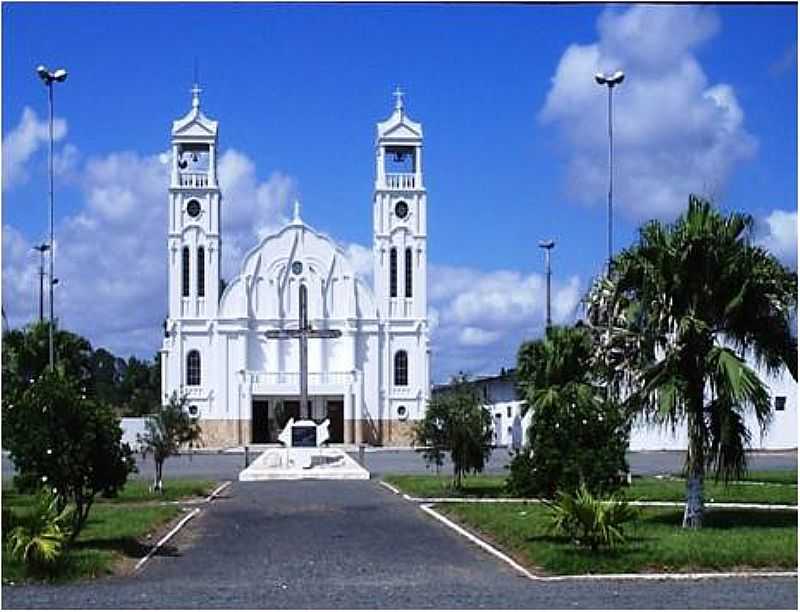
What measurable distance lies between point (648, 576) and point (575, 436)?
239 inches

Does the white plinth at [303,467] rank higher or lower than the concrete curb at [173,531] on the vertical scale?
higher

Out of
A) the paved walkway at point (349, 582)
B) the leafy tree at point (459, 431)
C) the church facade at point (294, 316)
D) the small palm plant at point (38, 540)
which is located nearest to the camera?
the paved walkway at point (349, 582)

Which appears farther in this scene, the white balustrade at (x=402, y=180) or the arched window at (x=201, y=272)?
the white balustrade at (x=402, y=180)

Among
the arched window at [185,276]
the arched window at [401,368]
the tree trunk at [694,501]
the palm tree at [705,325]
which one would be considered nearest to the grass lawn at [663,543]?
the tree trunk at [694,501]

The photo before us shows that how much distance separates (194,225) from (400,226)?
12.2 m

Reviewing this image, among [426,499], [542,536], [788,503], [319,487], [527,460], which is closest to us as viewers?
[542,536]

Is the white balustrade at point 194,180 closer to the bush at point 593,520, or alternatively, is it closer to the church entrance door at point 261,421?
the church entrance door at point 261,421

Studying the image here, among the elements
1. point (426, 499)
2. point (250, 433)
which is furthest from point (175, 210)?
point (426, 499)

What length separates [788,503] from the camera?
1040 inches

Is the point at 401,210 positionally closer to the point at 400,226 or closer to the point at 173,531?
the point at 400,226

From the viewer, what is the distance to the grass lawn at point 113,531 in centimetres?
1636

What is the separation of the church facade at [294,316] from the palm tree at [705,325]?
60.4 meters

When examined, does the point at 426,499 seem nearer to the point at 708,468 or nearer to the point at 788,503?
the point at 788,503

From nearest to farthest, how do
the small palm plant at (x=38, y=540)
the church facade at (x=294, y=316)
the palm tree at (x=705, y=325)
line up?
the small palm plant at (x=38, y=540), the palm tree at (x=705, y=325), the church facade at (x=294, y=316)
